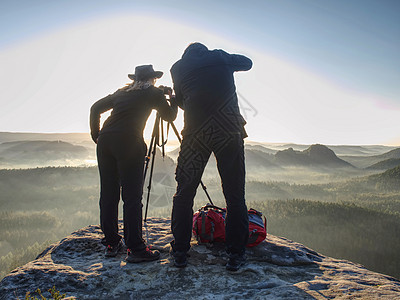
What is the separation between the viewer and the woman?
3.75 meters

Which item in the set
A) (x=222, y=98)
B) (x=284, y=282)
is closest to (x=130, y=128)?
(x=222, y=98)

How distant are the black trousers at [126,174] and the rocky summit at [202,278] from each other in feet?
1.94

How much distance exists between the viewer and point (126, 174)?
3.75m

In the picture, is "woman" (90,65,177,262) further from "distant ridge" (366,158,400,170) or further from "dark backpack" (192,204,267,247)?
"distant ridge" (366,158,400,170)

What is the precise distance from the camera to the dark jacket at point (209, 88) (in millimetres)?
3621

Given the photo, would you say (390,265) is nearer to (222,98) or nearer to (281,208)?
(281,208)

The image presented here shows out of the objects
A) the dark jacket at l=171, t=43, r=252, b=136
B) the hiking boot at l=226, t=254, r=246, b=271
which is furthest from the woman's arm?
the hiking boot at l=226, t=254, r=246, b=271

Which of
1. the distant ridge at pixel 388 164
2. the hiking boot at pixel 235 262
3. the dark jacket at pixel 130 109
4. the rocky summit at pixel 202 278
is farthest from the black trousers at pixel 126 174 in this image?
the distant ridge at pixel 388 164

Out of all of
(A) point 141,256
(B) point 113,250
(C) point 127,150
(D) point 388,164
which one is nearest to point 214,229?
(A) point 141,256

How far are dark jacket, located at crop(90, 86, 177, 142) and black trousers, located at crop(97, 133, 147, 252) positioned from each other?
0.16m

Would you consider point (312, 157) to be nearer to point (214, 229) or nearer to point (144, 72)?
point (214, 229)

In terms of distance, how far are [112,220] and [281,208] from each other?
21018 mm

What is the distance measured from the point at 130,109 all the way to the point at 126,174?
1.08 meters

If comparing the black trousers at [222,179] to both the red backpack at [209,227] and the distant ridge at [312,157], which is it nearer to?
the red backpack at [209,227]
